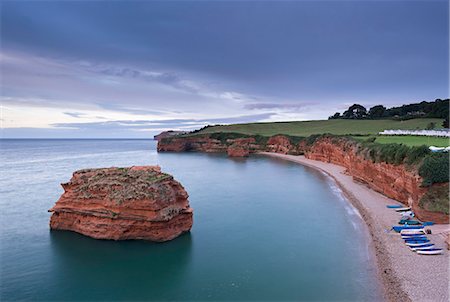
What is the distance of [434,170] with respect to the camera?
2573 cm

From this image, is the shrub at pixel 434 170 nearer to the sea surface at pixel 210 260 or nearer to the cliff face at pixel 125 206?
the sea surface at pixel 210 260

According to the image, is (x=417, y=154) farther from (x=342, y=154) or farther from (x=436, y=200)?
(x=342, y=154)

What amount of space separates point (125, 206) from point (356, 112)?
449ft

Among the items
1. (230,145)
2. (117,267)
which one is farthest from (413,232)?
(230,145)

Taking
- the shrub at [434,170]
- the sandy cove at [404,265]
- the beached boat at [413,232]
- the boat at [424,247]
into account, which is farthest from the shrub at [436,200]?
the boat at [424,247]

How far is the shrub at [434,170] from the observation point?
82.7 feet

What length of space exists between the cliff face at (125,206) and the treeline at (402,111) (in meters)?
86.8

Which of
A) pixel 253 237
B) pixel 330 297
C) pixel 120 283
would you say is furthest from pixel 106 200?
pixel 330 297

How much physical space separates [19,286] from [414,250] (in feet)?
77.9

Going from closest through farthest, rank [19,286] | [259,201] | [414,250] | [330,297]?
[330,297], [19,286], [414,250], [259,201]

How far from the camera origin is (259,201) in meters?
38.4

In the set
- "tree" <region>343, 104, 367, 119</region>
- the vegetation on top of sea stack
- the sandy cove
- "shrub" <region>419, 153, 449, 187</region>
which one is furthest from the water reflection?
"tree" <region>343, 104, 367, 119</region>

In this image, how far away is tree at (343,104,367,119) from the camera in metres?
138

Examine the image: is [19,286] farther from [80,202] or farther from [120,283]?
[80,202]
